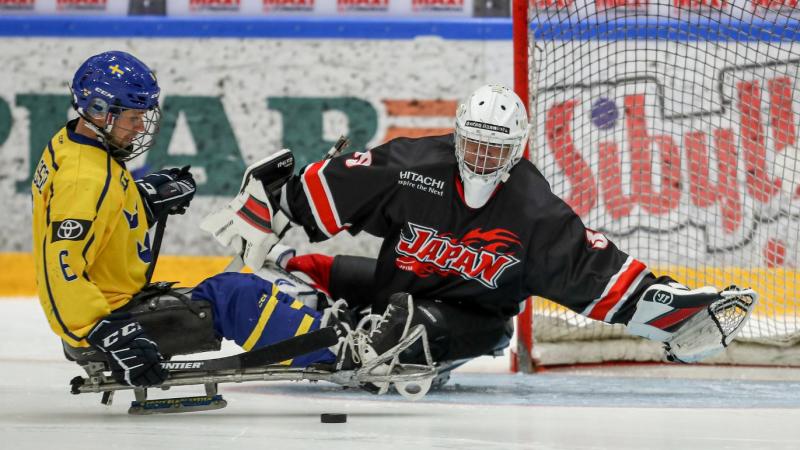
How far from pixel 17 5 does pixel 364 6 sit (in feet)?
5.73

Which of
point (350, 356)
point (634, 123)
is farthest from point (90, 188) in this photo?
point (634, 123)

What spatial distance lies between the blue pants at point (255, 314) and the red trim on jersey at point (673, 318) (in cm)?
99

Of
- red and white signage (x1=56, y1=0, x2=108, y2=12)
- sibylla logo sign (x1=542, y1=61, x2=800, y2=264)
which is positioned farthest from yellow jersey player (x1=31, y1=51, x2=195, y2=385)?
red and white signage (x1=56, y1=0, x2=108, y2=12)

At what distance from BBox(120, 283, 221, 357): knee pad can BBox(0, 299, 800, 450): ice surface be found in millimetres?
193

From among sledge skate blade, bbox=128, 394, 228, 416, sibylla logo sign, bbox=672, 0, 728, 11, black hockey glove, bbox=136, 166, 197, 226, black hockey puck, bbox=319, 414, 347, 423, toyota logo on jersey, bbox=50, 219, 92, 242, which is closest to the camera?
toyota logo on jersey, bbox=50, 219, 92, 242

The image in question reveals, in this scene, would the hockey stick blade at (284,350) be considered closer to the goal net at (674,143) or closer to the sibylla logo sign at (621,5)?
the goal net at (674,143)

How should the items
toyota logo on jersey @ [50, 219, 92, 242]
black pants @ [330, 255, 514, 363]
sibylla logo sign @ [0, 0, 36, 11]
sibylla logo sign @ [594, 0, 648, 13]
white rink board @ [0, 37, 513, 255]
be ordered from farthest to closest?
sibylla logo sign @ [0, 0, 36, 11]
white rink board @ [0, 37, 513, 255]
sibylla logo sign @ [594, 0, 648, 13]
black pants @ [330, 255, 514, 363]
toyota logo on jersey @ [50, 219, 92, 242]

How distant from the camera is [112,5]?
6.53 metres

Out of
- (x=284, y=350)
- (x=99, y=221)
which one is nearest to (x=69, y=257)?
(x=99, y=221)

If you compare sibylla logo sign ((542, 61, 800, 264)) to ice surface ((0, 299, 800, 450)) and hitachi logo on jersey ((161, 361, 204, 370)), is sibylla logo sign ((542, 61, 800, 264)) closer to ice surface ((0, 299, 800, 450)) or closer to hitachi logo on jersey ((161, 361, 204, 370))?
ice surface ((0, 299, 800, 450))

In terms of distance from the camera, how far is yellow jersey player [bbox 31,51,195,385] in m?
3.29

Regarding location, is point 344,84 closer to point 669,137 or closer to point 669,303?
point 669,137

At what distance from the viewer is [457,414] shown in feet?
11.9

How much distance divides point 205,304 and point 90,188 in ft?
1.60
